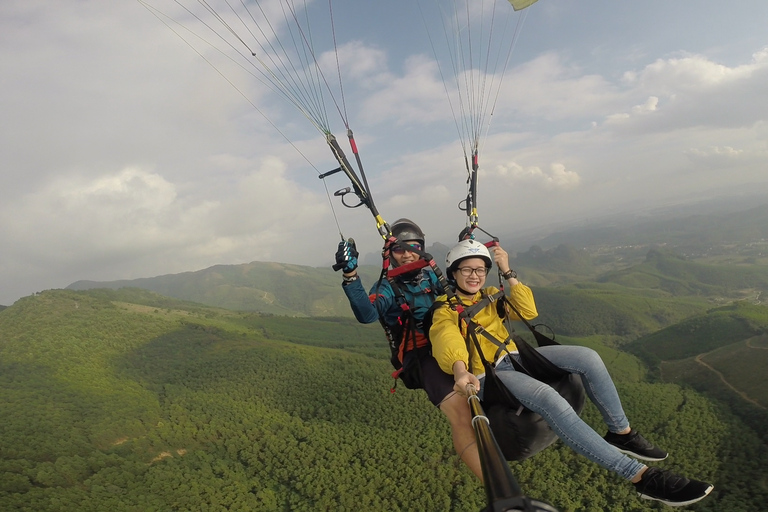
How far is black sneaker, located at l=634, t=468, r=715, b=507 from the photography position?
299 cm

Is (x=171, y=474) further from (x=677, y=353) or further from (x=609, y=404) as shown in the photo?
(x=677, y=353)

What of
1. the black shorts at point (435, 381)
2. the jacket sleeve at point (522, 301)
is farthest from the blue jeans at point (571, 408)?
the black shorts at point (435, 381)

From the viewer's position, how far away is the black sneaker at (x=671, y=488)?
2.99 m

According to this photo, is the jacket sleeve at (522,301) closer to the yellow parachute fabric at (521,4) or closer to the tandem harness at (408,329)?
the tandem harness at (408,329)

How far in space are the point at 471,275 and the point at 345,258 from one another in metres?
1.47

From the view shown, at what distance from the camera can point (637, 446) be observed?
12.4ft

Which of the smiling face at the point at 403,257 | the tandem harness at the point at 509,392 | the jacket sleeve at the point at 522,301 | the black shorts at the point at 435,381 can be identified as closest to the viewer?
the tandem harness at the point at 509,392

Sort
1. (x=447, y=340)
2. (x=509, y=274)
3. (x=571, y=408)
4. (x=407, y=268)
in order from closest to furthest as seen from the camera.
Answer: (x=571, y=408), (x=447, y=340), (x=509, y=274), (x=407, y=268)

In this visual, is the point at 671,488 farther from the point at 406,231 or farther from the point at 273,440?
the point at 273,440

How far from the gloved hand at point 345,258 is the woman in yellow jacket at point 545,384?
Answer: 1130 millimetres

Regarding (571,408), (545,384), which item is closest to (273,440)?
(545,384)

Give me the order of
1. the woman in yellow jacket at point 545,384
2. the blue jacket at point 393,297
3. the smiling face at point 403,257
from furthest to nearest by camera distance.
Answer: the smiling face at point 403,257, the blue jacket at point 393,297, the woman in yellow jacket at point 545,384

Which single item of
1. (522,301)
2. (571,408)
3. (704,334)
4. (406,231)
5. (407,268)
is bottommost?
(704,334)

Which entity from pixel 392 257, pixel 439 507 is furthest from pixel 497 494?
pixel 439 507
